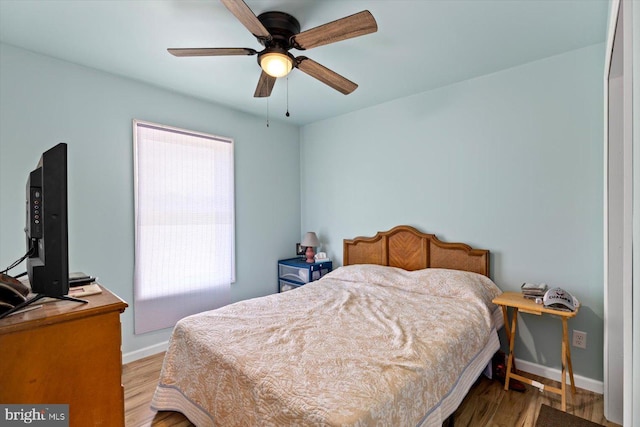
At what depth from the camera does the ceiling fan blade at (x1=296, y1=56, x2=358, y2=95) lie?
6.25ft

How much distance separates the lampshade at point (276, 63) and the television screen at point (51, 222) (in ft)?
4.01

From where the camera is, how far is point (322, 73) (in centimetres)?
204

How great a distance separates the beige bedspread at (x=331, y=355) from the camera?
122 cm

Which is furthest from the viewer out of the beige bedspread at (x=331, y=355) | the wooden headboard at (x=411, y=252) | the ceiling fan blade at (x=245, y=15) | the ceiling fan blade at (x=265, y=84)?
the wooden headboard at (x=411, y=252)

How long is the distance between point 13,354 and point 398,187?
3048 millimetres

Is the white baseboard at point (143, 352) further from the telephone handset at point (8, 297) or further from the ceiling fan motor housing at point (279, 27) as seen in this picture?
the ceiling fan motor housing at point (279, 27)

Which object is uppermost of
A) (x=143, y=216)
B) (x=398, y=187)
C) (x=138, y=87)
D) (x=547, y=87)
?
(x=138, y=87)

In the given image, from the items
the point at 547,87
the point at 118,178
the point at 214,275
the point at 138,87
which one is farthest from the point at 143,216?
the point at 547,87

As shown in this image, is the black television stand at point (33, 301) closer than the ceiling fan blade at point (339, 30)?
Yes

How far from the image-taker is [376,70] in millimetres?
2580

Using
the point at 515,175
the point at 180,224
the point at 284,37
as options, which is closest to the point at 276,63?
the point at 284,37

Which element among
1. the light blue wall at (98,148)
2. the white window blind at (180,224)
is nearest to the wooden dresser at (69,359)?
the light blue wall at (98,148)

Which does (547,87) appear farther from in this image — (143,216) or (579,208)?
(143,216)

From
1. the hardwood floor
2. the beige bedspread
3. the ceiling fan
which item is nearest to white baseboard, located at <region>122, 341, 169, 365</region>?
the hardwood floor
